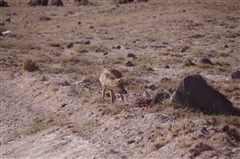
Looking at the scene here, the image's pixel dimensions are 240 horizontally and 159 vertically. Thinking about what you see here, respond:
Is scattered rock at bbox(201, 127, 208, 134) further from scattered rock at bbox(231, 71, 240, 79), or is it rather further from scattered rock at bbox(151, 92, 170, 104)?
scattered rock at bbox(231, 71, 240, 79)

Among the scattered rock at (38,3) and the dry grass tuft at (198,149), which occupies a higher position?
the dry grass tuft at (198,149)

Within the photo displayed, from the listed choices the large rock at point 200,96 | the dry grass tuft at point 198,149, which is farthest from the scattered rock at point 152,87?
the dry grass tuft at point 198,149

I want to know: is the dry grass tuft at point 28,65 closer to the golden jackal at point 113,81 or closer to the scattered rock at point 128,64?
the scattered rock at point 128,64

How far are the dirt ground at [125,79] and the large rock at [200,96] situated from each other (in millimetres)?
276

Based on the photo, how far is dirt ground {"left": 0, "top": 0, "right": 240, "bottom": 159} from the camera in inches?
325

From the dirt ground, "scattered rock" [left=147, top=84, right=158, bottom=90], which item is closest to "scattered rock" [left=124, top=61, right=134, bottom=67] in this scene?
the dirt ground

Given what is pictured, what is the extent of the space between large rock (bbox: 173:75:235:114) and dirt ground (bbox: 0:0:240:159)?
0.90ft

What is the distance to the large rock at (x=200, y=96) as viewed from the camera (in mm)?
9484

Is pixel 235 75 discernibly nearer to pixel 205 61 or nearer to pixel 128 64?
pixel 205 61

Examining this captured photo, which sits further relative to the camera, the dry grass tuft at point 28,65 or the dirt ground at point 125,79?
the dry grass tuft at point 28,65

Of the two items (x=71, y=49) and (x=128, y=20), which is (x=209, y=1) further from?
(x=71, y=49)

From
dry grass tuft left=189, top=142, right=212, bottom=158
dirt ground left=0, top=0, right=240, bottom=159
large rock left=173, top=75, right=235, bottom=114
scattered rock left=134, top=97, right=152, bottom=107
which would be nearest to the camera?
dry grass tuft left=189, top=142, right=212, bottom=158

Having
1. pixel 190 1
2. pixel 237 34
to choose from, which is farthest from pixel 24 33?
pixel 190 1

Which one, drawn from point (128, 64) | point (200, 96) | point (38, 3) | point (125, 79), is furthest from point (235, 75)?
point (38, 3)
